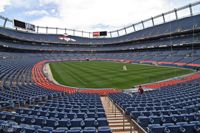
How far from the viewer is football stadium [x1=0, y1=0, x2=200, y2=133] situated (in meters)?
8.44

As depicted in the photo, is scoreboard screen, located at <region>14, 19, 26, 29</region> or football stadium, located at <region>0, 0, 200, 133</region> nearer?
football stadium, located at <region>0, 0, 200, 133</region>

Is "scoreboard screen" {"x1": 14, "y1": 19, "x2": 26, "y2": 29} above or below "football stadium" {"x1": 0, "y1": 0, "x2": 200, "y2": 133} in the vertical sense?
above

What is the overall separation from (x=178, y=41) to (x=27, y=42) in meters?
63.8

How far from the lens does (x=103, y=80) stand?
34562mm

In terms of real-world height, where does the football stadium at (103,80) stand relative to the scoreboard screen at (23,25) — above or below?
below

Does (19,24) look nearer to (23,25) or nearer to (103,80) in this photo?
(23,25)

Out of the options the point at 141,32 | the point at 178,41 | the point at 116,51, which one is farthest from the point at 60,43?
the point at 178,41

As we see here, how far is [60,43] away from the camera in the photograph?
107125 mm

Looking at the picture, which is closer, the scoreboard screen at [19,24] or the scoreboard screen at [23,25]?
the scoreboard screen at [19,24]

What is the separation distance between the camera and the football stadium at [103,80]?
8.44m

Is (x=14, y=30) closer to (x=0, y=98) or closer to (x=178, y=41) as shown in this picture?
(x=178, y=41)

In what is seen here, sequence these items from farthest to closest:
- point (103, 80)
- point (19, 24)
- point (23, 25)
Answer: point (23, 25) → point (19, 24) → point (103, 80)

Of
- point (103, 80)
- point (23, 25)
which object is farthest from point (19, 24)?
point (103, 80)

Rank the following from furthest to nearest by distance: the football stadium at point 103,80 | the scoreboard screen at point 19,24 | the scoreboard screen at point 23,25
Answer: the scoreboard screen at point 23,25, the scoreboard screen at point 19,24, the football stadium at point 103,80
